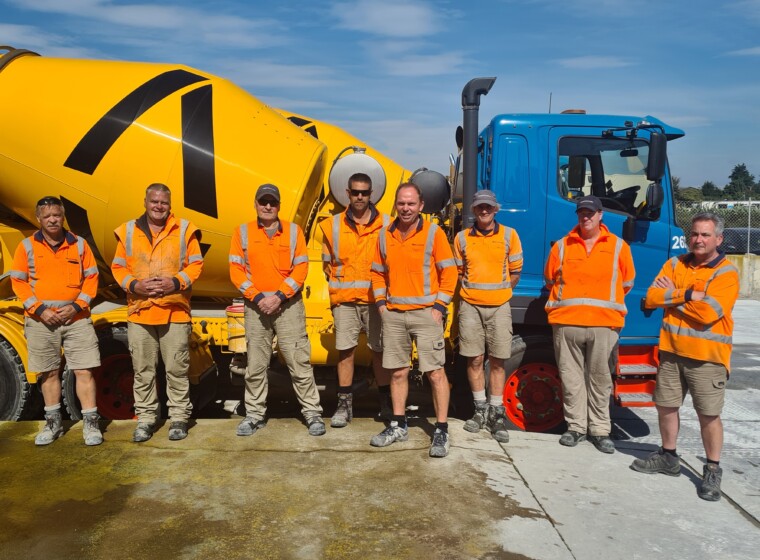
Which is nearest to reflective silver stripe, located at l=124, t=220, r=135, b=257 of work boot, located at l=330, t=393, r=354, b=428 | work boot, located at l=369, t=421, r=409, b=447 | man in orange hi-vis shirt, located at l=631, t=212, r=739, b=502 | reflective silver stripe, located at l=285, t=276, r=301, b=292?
reflective silver stripe, located at l=285, t=276, r=301, b=292

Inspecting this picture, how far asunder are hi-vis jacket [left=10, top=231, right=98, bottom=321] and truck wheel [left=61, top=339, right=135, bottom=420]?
0.79m

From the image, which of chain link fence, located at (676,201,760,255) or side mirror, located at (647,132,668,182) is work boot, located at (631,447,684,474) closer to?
side mirror, located at (647,132,668,182)

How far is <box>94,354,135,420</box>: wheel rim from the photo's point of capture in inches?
202

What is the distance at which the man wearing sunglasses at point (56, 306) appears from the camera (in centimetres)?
420

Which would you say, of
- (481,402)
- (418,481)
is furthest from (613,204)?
(418,481)

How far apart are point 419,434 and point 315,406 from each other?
79cm

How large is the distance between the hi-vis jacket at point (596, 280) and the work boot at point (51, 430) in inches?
143

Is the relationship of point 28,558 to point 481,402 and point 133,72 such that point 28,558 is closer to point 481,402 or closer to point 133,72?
point 481,402

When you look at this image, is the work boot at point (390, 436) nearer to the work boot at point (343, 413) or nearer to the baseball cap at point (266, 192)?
the work boot at point (343, 413)

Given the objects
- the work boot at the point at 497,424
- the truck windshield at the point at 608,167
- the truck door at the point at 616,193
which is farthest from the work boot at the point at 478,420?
the truck windshield at the point at 608,167

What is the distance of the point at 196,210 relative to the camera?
4801 mm

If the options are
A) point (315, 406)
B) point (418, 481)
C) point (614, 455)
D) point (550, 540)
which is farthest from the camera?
point (315, 406)

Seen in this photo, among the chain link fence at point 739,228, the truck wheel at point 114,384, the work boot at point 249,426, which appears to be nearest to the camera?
the work boot at point 249,426

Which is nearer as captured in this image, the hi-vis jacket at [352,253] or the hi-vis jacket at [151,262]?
the hi-vis jacket at [151,262]
